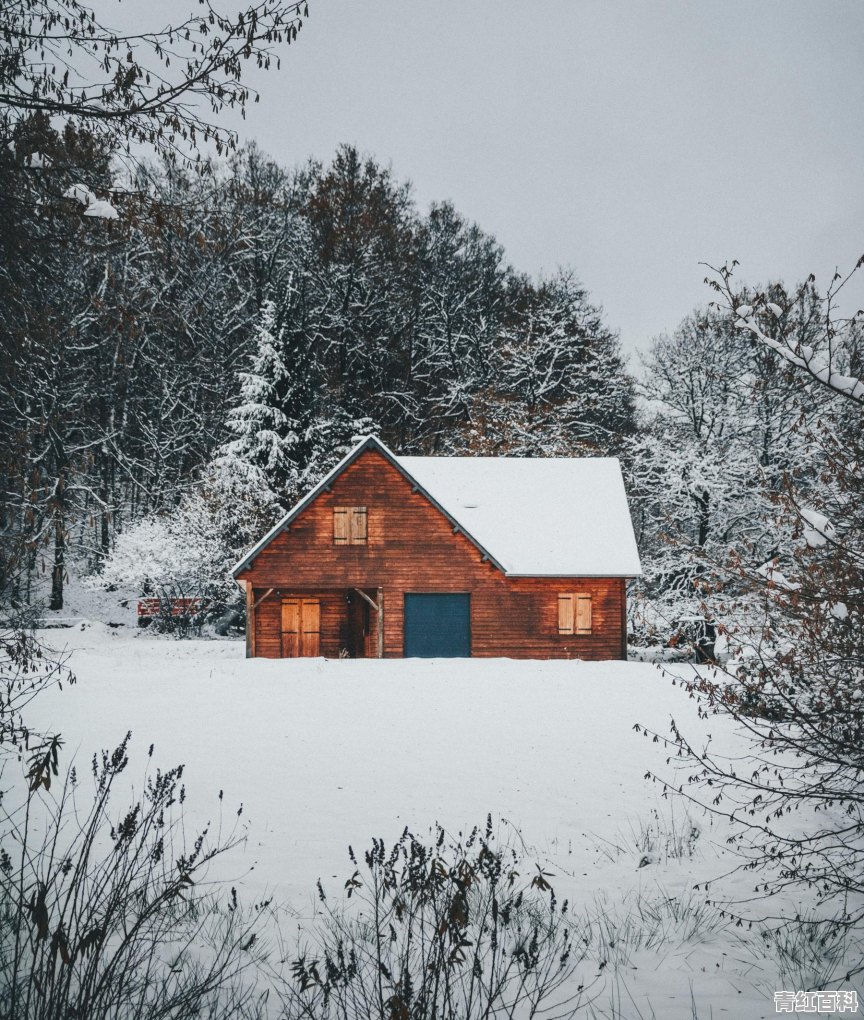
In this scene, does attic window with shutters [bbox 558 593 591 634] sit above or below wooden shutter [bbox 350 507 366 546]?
below

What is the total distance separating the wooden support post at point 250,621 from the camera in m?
23.5

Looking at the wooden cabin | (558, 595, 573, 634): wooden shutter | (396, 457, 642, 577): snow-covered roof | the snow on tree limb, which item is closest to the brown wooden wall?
the wooden cabin

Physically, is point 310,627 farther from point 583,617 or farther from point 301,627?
point 583,617

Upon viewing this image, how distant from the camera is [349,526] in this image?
78.1 ft

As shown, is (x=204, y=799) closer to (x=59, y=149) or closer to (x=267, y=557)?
(x=59, y=149)

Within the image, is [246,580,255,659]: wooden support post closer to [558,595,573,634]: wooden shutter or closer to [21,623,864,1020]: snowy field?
[21,623,864,1020]: snowy field

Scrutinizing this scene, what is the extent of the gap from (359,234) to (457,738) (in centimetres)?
3062

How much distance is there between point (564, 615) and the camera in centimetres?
2398

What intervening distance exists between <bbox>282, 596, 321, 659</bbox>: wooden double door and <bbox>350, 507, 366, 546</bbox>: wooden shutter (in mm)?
2852

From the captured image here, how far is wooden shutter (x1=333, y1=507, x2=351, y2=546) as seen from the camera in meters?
23.8

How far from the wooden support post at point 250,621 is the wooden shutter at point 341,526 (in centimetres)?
317

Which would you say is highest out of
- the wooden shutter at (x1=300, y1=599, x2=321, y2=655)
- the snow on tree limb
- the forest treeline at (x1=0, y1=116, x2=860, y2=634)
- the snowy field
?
the forest treeline at (x1=0, y1=116, x2=860, y2=634)

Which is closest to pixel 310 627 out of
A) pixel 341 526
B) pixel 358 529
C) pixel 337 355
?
pixel 341 526

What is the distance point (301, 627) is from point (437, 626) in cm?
483
